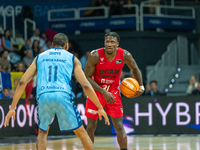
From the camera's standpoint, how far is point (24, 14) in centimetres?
1742

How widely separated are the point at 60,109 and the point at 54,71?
1.67 ft

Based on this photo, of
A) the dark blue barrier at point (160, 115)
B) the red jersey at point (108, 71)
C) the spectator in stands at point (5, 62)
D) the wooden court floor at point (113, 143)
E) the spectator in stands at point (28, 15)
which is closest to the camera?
the red jersey at point (108, 71)

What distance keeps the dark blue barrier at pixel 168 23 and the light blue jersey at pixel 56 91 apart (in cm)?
1211

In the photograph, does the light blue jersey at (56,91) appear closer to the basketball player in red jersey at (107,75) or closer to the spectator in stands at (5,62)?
Result: the basketball player in red jersey at (107,75)

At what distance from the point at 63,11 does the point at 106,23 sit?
10.1 feet

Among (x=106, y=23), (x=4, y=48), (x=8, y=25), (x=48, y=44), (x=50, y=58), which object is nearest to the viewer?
(x=50, y=58)

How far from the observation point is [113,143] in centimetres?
988

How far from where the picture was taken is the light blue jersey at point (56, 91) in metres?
5.14

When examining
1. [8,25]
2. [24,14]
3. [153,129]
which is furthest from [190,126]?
[8,25]

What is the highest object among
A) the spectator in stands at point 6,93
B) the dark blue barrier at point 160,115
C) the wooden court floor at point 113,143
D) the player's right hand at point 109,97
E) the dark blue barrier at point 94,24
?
the dark blue barrier at point 94,24

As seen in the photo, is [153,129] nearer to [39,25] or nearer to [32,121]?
[32,121]

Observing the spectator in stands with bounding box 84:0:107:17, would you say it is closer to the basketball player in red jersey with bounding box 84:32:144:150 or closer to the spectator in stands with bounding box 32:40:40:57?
the spectator in stands with bounding box 32:40:40:57

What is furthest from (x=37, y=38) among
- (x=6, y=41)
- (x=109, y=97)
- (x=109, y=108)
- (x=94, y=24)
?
(x=109, y=97)

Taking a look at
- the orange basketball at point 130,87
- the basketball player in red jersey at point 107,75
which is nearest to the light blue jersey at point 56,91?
the basketball player in red jersey at point 107,75
